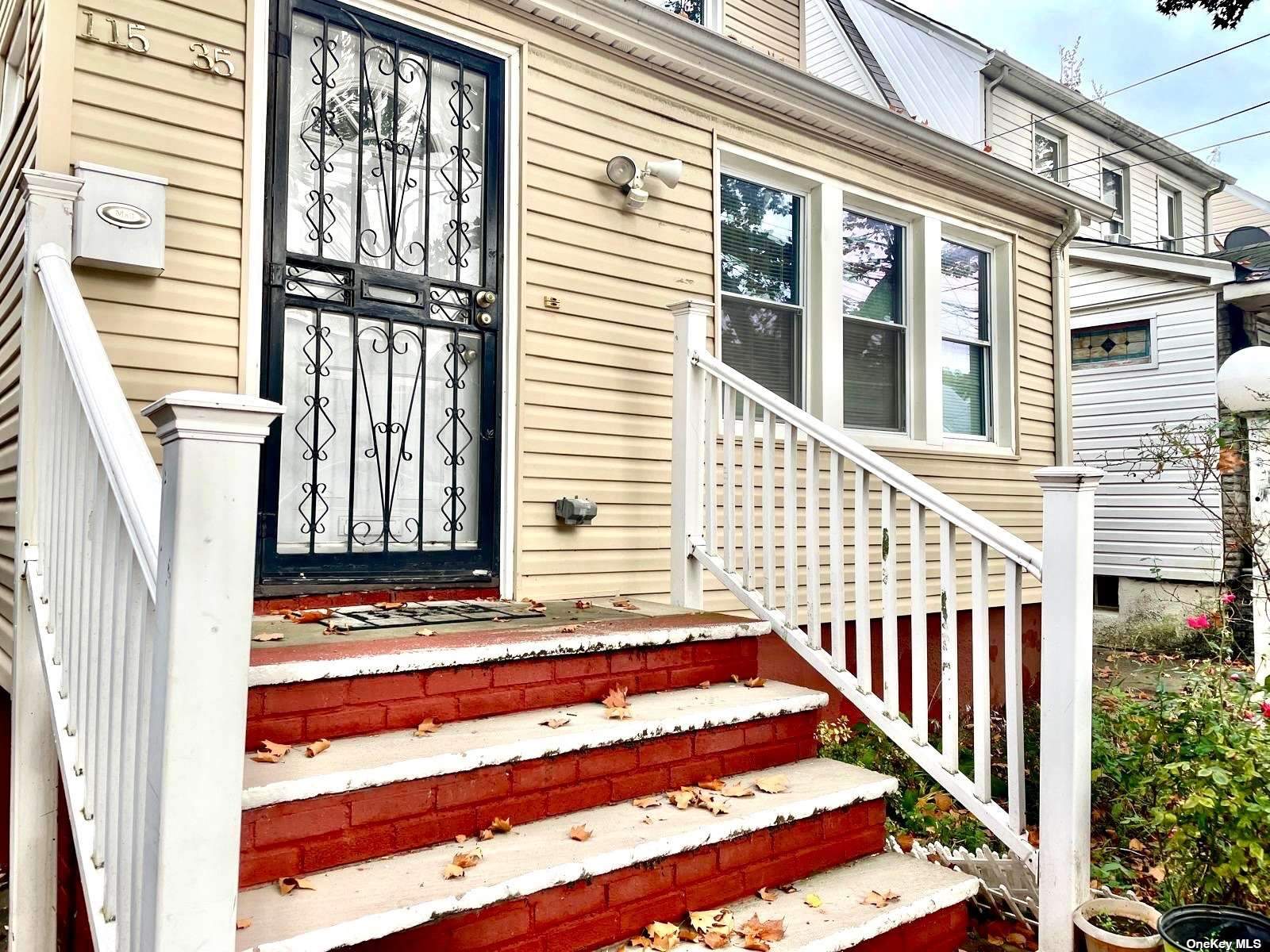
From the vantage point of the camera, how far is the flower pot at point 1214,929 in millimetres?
2043

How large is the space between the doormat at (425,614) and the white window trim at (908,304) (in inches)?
74.9

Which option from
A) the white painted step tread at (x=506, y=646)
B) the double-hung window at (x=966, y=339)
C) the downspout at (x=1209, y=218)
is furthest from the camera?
the downspout at (x=1209, y=218)

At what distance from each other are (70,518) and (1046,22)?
184 feet

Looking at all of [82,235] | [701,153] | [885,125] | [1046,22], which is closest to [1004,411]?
[885,125]

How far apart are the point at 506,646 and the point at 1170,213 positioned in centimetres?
1496

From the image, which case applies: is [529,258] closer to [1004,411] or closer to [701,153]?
[701,153]

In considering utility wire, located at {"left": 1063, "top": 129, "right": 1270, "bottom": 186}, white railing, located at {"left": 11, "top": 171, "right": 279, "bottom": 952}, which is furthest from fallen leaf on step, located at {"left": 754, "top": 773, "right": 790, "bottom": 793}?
utility wire, located at {"left": 1063, "top": 129, "right": 1270, "bottom": 186}

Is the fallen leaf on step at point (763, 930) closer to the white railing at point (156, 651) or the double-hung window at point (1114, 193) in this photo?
the white railing at point (156, 651)

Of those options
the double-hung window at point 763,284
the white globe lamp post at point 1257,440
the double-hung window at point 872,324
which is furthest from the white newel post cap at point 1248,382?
the double-hung window at point 763,284

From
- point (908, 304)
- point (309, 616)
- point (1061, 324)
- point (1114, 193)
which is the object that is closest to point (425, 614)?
point (309, 616)

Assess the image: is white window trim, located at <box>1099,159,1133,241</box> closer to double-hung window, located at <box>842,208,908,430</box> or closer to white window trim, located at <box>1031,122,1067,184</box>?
white window trim, located at <box>1031,122,1067,184</box>

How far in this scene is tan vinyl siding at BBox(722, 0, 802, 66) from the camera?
6.23m

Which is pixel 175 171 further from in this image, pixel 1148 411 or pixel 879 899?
pixel 1148 411

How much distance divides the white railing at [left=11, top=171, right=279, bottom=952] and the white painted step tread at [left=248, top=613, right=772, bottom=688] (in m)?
0.38
